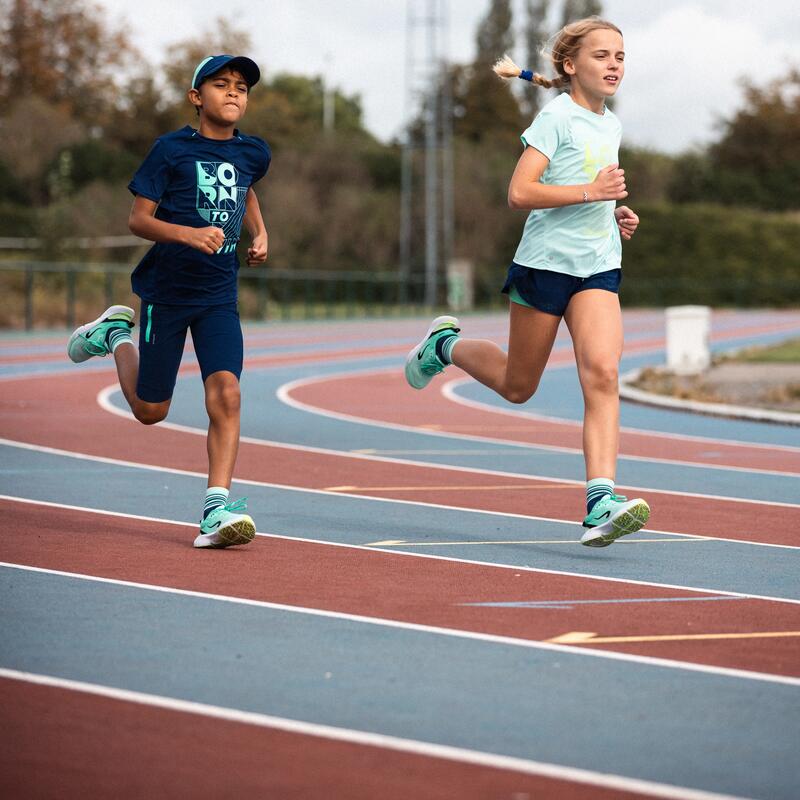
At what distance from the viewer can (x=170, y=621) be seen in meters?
5.84

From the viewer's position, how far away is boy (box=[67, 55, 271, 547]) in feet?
24.1

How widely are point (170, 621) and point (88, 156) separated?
5549 centimetres

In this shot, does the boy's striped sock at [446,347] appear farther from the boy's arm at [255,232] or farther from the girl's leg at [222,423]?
the girl's leg at [222,423]

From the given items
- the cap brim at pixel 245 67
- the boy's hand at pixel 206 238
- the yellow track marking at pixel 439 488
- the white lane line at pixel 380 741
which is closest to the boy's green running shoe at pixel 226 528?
the boy's hand at pixel 206 238

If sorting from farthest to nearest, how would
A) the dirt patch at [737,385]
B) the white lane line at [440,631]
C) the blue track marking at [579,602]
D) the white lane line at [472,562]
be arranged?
the dirt patch at [737,385] < the white lane line at [472,562] < the blue track marking at [579,602] < the white lane line at [440,631]

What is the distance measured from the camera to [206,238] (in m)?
7.16

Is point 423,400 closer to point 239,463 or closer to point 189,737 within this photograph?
point 239,463

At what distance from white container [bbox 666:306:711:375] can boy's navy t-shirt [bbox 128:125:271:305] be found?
16.9 meters

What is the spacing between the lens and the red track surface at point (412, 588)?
5.76m

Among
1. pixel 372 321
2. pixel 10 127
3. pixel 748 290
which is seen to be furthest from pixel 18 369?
pixel 748 290

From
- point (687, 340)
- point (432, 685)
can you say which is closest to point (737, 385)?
point (687, 340)

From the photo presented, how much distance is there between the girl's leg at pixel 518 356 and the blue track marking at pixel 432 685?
220 cm

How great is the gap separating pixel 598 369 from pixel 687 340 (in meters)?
17.0

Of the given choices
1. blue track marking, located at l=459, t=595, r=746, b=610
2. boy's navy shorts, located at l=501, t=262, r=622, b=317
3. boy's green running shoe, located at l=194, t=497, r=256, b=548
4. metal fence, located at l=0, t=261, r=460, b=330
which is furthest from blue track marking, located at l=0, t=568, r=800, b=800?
metal fence, located at l=0, t=261, r=460, b=330
